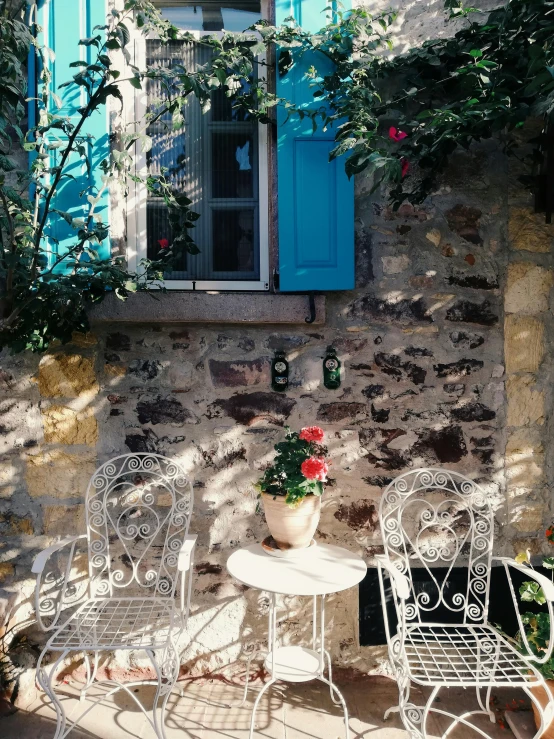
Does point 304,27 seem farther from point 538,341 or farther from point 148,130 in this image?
point 538,341

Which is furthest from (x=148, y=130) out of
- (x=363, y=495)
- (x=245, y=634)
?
(x=245, y=634)

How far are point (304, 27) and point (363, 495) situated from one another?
218 cm

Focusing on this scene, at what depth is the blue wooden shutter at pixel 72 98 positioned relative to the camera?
9.04 feet

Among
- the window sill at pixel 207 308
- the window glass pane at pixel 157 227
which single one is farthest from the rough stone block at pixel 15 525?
the window glass pane at pixel 157 227

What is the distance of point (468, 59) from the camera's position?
2766 millimetres

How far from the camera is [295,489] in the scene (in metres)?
2.45

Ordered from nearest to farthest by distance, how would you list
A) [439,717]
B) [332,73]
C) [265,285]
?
[439,717], [332,73], [265,285]

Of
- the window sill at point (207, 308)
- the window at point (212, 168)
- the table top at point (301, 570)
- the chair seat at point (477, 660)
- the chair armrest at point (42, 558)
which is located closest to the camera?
the chair seat at point (477, 660)

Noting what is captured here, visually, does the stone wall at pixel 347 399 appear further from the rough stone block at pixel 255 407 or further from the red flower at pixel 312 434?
the red flower at pixel 312 434

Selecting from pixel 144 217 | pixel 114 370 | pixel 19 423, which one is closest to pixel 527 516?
pixel 114 370

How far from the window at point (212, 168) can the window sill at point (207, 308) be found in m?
0.25

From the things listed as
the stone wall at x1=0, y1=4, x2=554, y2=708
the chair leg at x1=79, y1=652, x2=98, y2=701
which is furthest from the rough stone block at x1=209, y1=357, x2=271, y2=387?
the chair leg at x1=79, y1=652, x2=98, y2=701

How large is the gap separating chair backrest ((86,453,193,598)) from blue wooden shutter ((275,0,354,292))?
1.07 metres

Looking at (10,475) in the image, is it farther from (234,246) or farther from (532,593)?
(532,593)
